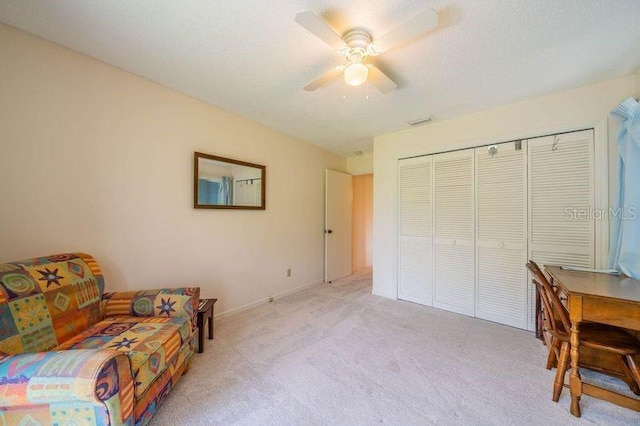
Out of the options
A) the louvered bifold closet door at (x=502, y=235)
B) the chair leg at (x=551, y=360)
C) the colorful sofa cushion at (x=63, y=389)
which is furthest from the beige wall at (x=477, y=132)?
the colorful sofa cushion at (x=63, y=389)

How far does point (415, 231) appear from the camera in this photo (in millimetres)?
3186

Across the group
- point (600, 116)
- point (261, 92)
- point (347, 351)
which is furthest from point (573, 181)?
point (261, 92)

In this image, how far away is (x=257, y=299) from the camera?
3.06 m

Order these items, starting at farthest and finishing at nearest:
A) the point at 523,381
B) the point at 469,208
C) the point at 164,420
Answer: the point at 469,208
the point at 523,381
the point at 164,420

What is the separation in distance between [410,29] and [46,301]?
98.8 inches

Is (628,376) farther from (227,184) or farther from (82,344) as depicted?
(227,184)

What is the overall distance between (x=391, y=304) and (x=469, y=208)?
1.52 m

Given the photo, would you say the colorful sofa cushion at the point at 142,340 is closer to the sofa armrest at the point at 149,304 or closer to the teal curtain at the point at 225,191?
the sofa armrest at the point at 149,304

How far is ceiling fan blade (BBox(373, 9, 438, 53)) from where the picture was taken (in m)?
1.18

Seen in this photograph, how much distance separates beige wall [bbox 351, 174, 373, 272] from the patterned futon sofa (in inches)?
140

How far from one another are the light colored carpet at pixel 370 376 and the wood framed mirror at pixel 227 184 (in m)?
1.30

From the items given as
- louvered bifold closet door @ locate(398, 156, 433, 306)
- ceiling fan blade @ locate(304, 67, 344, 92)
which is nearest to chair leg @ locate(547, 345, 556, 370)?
louvered bifold closet door @ locate(398, 156, 433, 306)

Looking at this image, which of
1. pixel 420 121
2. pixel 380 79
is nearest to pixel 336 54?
pixel 380 79

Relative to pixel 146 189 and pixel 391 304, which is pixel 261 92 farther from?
pixel 391 304
